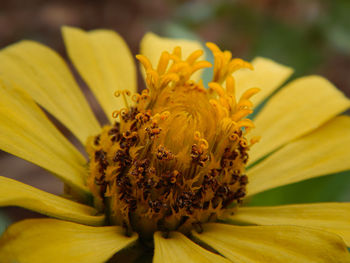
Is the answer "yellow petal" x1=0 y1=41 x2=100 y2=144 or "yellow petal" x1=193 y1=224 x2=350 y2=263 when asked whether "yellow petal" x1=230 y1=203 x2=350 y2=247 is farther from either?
"yellow petal" x1=0 y1=41 x2=100 y2=144

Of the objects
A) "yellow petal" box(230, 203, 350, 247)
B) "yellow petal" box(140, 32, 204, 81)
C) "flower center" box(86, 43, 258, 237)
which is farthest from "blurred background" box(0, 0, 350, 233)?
"flower center" box(86, 43, 258, 237)

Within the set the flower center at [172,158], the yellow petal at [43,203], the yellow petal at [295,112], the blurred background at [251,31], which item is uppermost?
the blurred background at [251,31]

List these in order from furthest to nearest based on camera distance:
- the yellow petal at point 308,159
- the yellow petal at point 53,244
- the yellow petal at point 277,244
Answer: the yellow petal at point 308,159, the yellow petal at point 277,244, the yellow petal at point 53,244

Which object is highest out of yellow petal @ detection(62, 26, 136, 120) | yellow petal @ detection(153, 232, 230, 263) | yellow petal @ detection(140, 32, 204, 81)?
yellow petal @ detection(140, 32, 204, 81)

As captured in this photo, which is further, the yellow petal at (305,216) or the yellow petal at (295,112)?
the yellow petal at (295,112)

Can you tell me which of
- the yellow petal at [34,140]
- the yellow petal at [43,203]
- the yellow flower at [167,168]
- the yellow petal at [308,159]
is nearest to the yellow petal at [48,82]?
the yellow flower at [167,168]

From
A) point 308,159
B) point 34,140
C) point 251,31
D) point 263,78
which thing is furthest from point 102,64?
point 251,31

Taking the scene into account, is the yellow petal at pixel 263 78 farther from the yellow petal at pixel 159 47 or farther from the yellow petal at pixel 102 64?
the yellow petal at pixel 102 64

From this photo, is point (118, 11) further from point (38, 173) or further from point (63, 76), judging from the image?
point (63, 76)
